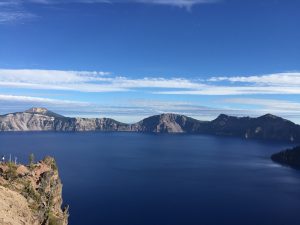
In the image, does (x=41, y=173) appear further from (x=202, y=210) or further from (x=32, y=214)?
(x=202, y=210)

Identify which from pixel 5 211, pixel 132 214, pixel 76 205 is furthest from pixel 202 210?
pixel 5 211

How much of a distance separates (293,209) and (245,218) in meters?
33.3

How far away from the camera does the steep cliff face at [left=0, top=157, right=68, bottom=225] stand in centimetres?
9375

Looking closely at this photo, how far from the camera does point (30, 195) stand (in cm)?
11731

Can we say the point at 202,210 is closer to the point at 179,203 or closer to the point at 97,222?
the point at 179,203

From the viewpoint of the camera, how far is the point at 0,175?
12850 cm

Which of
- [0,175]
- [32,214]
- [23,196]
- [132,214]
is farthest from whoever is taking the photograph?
[132,214]

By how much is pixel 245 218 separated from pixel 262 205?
29556 mm

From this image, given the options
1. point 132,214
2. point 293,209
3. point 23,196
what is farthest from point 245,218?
point 23,196

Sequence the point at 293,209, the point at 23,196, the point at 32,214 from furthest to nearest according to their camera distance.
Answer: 1. the point at 293,209
2. the point at 23,196
3. the point at 32,214

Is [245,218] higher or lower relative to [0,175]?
lower

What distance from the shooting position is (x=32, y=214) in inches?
4040

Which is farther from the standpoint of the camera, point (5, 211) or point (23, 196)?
point (23, 196)

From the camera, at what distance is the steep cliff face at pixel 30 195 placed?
9375cm
